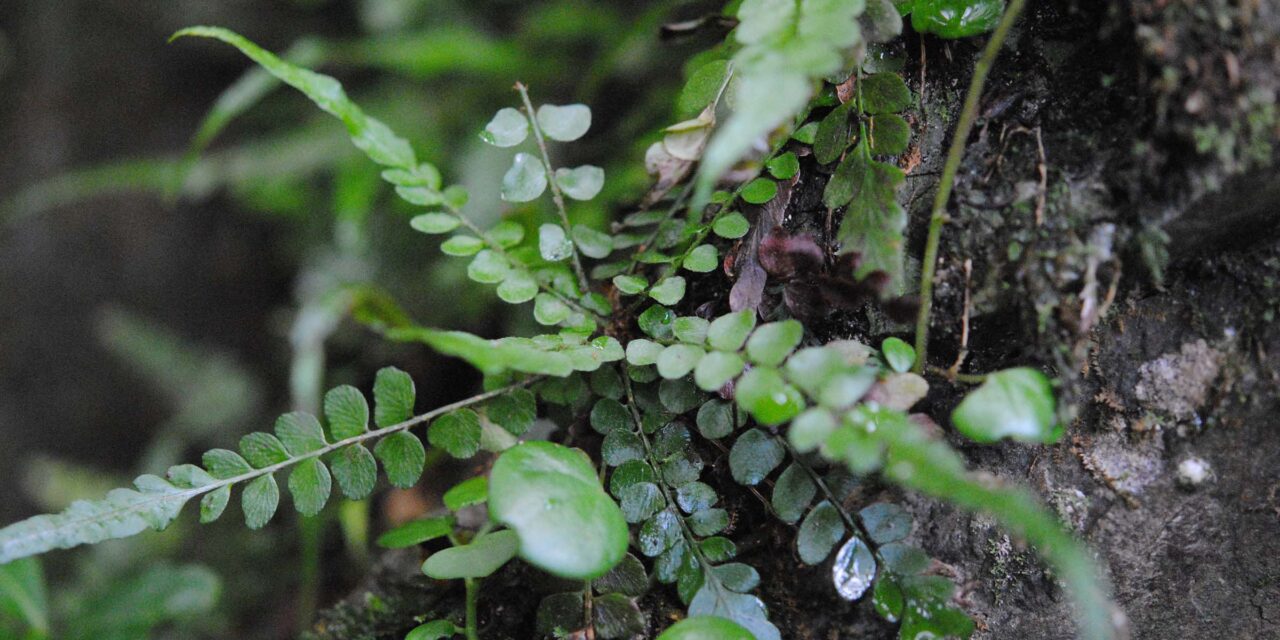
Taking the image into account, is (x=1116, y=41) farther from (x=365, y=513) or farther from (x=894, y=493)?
(x=365, y=513)

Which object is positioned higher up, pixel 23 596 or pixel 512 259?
pixel 512 259

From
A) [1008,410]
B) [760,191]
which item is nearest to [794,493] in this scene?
[1008,410]

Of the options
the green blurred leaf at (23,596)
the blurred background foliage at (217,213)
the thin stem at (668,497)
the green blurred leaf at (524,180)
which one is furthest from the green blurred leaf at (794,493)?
the green blurred leaf at (23,596)

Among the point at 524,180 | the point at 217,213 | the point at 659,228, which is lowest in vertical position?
the point at 217,213

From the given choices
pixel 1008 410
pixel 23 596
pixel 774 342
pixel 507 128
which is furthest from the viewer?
pixel 23 596

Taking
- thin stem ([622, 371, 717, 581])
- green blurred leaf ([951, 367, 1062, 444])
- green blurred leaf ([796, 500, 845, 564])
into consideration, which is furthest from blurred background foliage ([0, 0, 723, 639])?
green blurred leaf ([951, 367, 1062, 444])

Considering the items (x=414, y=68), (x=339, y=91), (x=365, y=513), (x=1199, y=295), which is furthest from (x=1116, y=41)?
(x=414, y=68)

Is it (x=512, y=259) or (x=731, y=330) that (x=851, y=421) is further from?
(x=512, y=259)
